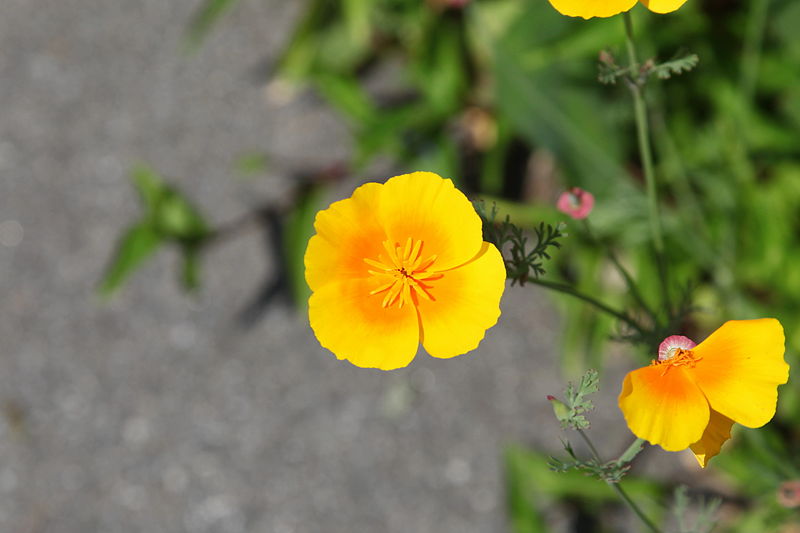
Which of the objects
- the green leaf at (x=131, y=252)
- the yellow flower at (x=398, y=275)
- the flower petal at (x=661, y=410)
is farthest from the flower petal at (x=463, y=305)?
the green leaf at (x=131, y=252)

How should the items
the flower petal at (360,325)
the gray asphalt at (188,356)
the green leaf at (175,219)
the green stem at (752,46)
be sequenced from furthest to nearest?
the gray asphalt at (188,356), the green leaf at (175,219), the green stem at (752,46), the flower petal at (360,325)

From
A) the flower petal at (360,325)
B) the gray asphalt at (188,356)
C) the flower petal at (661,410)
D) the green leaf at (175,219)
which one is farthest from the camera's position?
the gray asphalt at (188,356)

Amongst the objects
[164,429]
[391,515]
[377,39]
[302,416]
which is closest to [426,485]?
[391,515]

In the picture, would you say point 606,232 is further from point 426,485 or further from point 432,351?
point 432,351

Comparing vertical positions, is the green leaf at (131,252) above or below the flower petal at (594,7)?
below

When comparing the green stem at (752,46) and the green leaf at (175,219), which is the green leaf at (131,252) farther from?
the green stem at (752,46)

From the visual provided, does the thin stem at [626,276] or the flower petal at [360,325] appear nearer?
the flower petal at [360,325]

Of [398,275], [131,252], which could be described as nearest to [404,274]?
[398,275]
